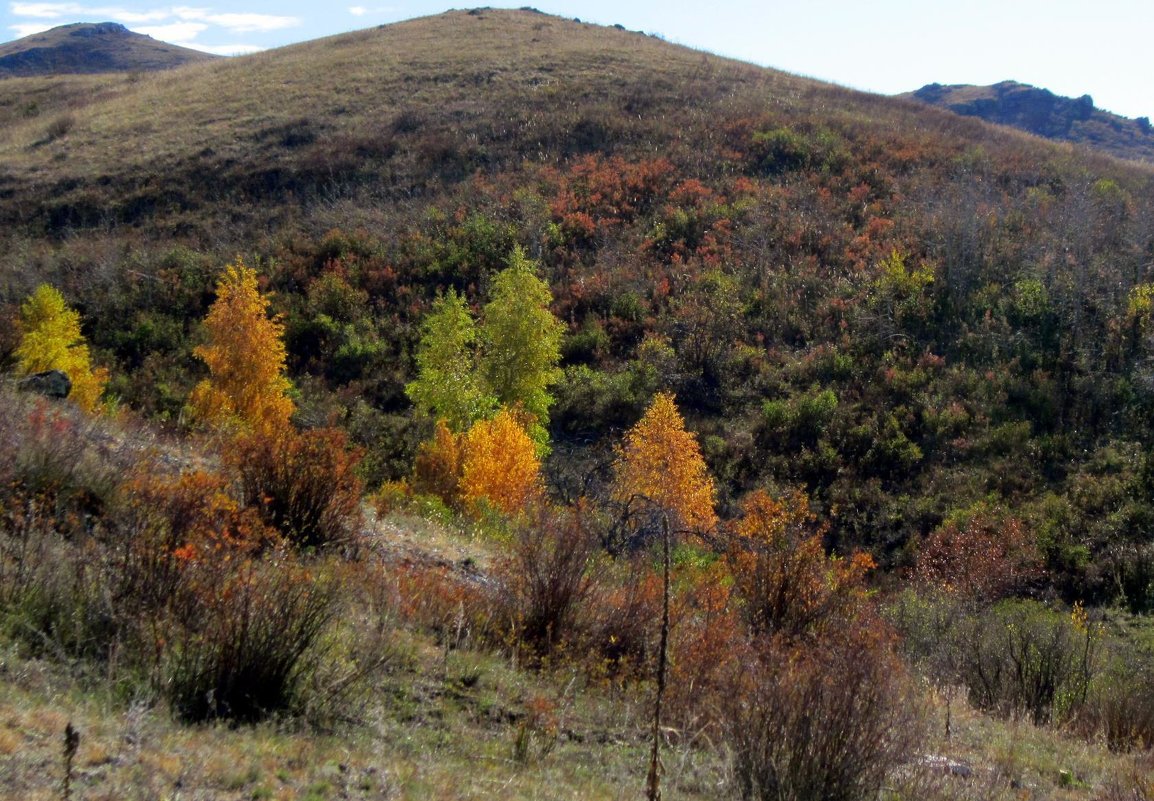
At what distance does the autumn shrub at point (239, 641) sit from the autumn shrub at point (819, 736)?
2.34 meters

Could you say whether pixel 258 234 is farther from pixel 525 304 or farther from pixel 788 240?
pixel 788 240

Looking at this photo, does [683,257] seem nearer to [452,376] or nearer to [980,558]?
[452,376]

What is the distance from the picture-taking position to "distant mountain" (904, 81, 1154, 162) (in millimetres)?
68000

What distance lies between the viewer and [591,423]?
25.7m

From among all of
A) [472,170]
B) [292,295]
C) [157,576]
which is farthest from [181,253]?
Answer: [157,576]

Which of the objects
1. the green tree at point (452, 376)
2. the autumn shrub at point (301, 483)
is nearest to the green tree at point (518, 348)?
the green tree at point (452, 376)

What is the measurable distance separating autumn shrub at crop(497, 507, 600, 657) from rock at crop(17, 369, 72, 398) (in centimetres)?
712

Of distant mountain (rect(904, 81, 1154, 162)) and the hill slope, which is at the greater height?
distant mountain (rect(904, 81, 1154, 162))

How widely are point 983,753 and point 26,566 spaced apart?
6391 mm

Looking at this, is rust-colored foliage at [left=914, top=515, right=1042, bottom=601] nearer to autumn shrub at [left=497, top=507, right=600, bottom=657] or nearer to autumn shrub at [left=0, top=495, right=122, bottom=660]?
autumn shrub at [left=497, top=507, right=600, bottom=657]

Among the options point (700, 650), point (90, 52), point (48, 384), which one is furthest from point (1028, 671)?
point (90, 52)

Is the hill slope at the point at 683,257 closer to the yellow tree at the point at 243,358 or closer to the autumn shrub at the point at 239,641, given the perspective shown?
the yellow tree at the point at 243,358

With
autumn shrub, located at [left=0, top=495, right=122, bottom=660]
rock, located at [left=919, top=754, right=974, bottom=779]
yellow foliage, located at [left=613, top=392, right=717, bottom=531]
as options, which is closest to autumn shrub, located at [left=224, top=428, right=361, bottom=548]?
autumn shrub, located at [left=0, top=495, right=122, bottom=660]

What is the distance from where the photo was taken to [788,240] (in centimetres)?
3130
